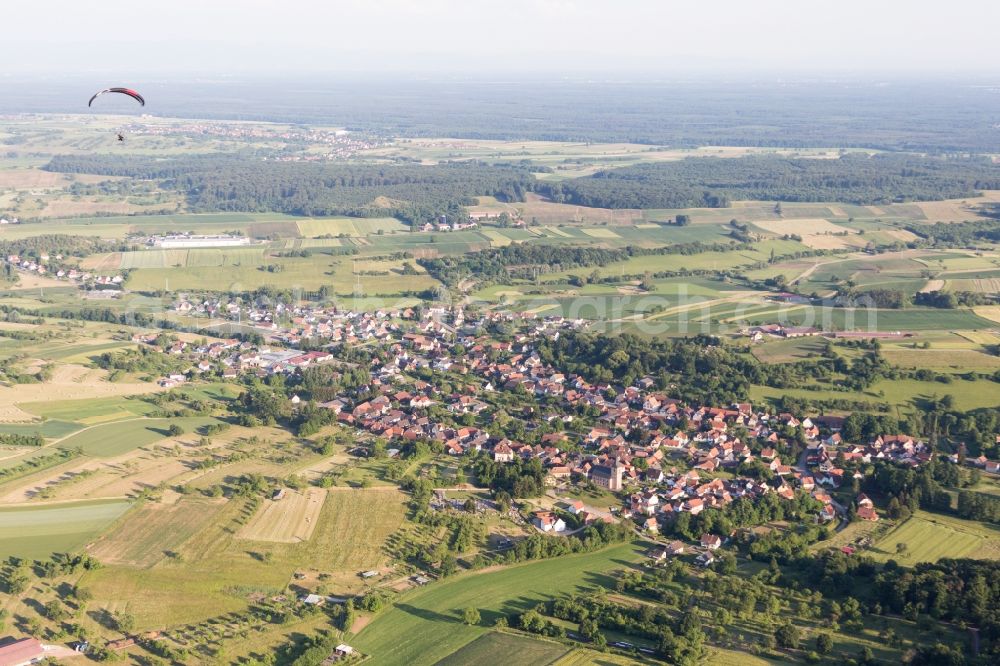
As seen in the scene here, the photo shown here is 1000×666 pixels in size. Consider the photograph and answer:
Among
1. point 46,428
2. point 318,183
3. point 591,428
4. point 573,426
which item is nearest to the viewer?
point 46,428

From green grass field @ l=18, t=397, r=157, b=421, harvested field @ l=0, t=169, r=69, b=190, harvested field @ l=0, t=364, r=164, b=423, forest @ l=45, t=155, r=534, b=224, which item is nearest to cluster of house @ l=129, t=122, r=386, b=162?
forest @ l=45, t=155, r=534, b=224

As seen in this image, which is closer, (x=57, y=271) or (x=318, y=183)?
(x=57, y=271)

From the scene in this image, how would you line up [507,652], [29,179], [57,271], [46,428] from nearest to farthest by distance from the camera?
[507,652] → [46,428] → [57,271] → [29,179]

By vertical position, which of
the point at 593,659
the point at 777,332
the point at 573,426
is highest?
the point at 777,332

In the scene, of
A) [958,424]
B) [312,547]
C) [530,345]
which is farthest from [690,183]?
[312,547]

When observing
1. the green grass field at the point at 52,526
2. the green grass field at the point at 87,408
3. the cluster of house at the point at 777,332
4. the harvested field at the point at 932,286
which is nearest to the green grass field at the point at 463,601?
the green grass field at the point at 52,526

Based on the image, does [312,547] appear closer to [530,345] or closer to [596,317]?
[530,345]

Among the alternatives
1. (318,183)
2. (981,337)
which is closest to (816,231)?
(981,337)

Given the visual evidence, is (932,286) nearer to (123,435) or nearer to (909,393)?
(909,393)
